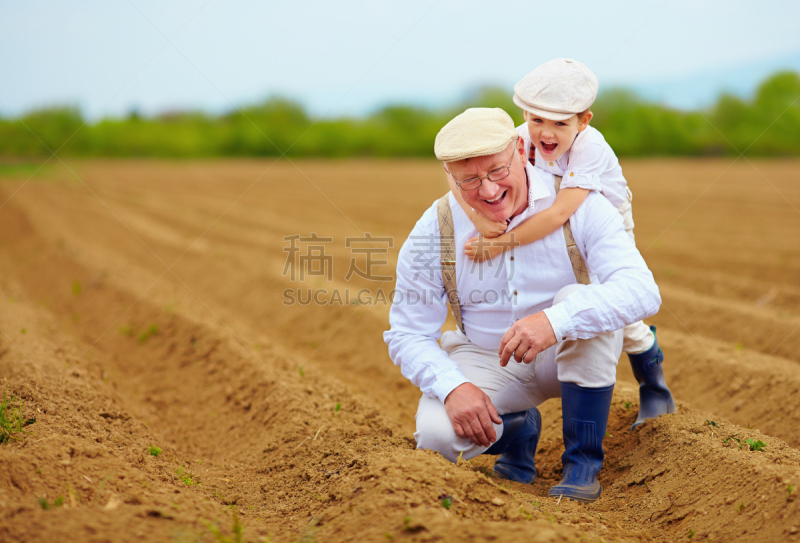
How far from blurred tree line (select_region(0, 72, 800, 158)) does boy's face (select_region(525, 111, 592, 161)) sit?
37.4 metres

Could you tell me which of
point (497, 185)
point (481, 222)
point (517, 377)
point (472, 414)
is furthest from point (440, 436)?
point (497, 185)

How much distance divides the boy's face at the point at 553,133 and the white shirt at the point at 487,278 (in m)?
0.12

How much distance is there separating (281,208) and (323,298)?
8318 mm

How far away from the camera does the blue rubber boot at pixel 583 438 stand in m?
2.68

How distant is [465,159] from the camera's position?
255cm

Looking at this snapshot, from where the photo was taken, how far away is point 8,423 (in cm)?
273

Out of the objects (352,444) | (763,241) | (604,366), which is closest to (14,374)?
(352,444)

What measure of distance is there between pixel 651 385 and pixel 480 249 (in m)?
1.20

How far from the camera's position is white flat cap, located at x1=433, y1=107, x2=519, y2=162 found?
2484mm

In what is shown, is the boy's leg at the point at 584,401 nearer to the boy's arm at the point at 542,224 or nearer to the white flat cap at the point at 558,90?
the boy's arm at the point at 542,224

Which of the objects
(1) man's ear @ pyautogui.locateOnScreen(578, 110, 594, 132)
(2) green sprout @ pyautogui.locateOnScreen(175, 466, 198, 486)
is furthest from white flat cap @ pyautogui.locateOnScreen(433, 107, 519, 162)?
(2) green sprout @ pyautogui.locateOnScreen(175, 466, 198, 486)

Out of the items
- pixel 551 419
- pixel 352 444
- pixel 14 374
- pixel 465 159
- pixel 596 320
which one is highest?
pixel 465 159

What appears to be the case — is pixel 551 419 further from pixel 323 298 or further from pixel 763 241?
pixel 763 241

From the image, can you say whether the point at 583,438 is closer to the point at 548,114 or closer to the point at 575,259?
the point at 575,259
